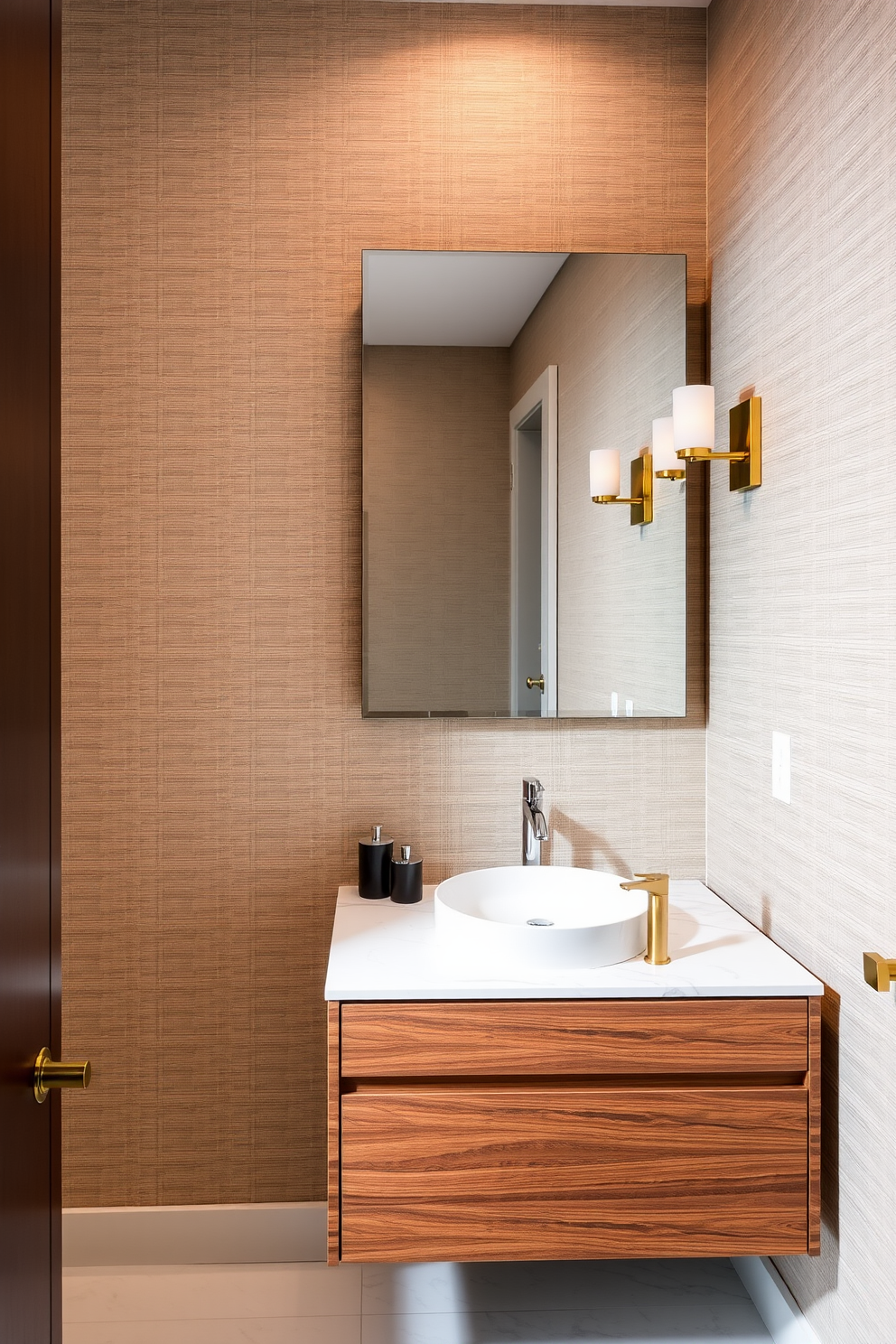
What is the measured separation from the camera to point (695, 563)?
7.16 ft

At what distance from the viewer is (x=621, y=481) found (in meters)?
2.11

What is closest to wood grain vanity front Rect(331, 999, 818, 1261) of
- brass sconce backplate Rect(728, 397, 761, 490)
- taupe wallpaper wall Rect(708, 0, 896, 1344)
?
taupe wallpaper wall Rect(708, 0, 896, 1344)

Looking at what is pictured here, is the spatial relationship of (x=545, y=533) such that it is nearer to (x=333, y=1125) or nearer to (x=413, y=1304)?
(x=333, y=1125)

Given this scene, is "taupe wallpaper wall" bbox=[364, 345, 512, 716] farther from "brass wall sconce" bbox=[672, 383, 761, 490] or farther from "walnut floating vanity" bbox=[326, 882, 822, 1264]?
"walnut floating vanity" bbox=[326, 882, 822, 1264]

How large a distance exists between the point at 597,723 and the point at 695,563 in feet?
1.32

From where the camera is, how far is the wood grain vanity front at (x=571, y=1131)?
1589 millimetres

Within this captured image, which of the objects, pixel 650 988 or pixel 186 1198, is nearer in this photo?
pixel 650 988

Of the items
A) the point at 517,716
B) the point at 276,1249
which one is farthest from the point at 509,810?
the point at 276,1249

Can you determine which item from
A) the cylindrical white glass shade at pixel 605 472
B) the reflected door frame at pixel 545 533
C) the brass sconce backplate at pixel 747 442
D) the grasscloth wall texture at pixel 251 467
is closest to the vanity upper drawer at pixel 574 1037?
the grasscloth wall texture at pixel 251 467

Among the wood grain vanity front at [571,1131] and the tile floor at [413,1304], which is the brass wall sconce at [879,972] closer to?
the wood grain vanity front at [571,1131]

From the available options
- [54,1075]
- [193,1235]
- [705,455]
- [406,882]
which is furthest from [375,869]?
[54,1075]

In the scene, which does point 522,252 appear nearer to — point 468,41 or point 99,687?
point 468,41

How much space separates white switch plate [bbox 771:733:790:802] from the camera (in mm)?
1739

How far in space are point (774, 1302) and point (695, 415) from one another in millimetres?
1629
